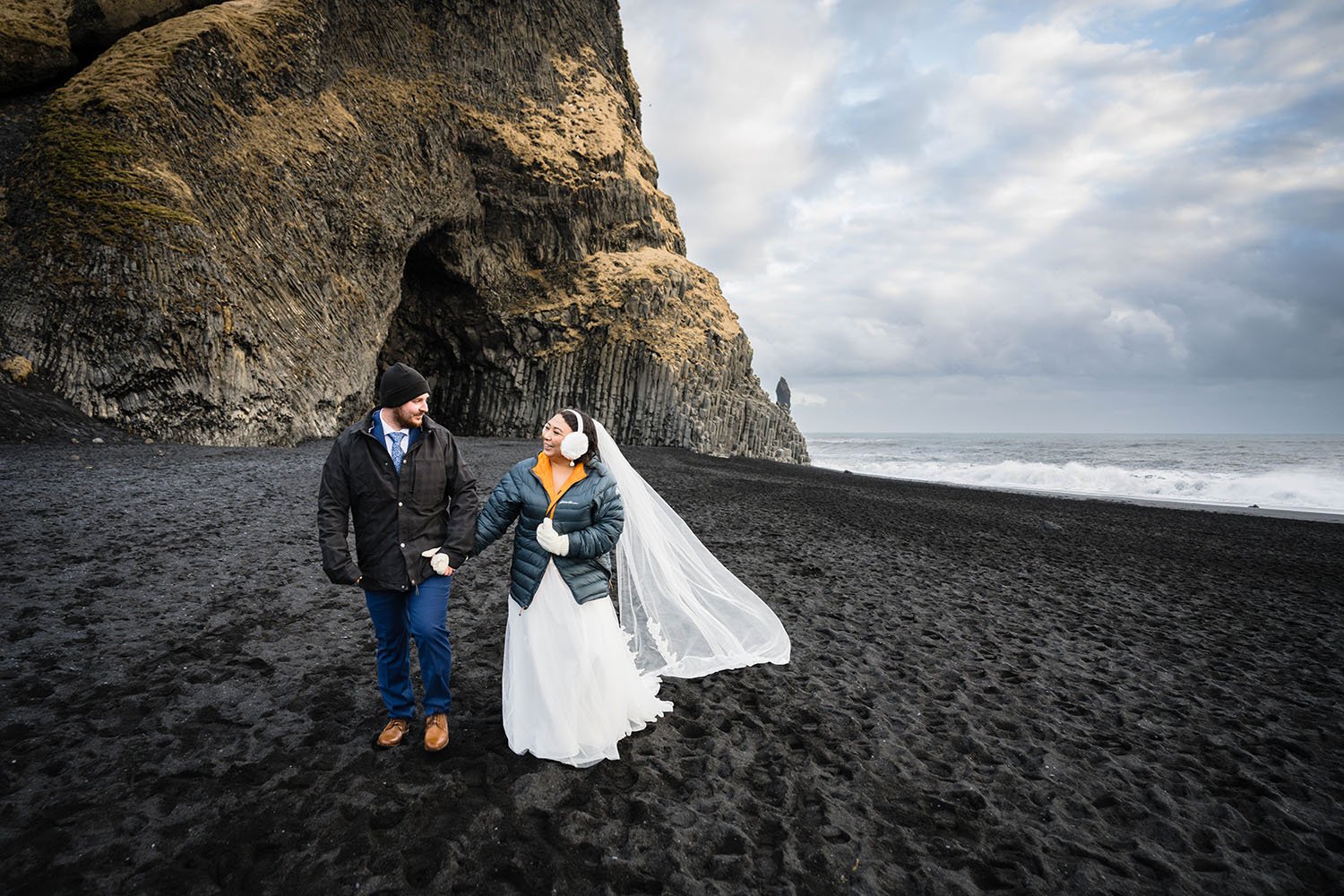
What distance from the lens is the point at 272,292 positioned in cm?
2255

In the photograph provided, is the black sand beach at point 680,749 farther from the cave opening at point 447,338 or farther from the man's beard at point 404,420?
the cave opening at point 447,338

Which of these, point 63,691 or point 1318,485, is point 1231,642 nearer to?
point 63,691

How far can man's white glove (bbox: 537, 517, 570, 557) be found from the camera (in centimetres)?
406

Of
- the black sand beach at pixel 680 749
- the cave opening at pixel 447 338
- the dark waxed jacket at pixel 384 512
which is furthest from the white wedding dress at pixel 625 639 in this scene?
the cave opening at pixel 447 338

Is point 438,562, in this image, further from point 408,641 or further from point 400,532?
point 408,641

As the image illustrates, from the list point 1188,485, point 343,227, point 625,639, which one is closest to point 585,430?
point 625,639

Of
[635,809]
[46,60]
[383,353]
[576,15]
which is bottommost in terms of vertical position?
[635,809]

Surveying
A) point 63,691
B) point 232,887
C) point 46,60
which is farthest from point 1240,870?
point 46,60

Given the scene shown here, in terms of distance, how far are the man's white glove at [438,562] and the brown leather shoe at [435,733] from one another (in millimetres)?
1115

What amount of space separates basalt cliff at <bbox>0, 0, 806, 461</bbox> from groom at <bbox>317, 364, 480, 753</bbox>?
18.6 meters

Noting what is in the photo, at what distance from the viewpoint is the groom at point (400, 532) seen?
4039mm

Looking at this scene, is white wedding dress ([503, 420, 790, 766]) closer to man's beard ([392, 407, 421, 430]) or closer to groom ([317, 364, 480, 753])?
groom ([317, 364, 480, 753])

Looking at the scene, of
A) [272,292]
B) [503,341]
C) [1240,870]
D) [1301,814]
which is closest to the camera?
[1240,870]

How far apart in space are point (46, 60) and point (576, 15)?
30437mm
